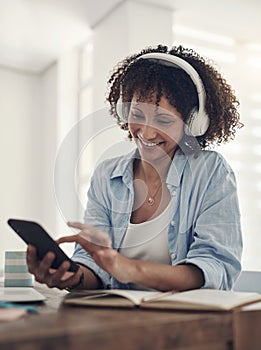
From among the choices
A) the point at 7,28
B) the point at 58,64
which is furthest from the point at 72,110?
the point at 7,28

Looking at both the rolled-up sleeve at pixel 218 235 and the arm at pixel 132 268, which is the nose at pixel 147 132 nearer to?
the rolled-up sleeve at pixel 218 235

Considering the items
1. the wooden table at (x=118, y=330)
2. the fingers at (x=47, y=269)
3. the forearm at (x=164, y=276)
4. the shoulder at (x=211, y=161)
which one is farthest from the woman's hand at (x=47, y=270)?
the shoulder at (x=211, y=161)

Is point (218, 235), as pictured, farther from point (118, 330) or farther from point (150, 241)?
point (118, 330)

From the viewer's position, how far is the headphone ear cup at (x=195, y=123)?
1.27 metres

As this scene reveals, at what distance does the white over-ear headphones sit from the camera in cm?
127

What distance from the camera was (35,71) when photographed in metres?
5.19

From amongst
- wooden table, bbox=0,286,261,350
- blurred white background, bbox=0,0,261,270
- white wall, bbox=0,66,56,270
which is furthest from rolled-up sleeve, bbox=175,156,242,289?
white wall, bbox=0,66,56,270

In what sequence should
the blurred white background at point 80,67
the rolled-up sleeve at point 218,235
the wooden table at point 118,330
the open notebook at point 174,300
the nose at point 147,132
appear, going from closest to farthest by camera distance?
1. the wooden table at point 118,330
2. the open notebook at point 174,300
3. the rolled-up sleeve at point 218,235
4. the nose at point 147,132
5. the blurred white background at point 80,67

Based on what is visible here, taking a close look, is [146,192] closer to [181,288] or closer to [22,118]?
[181,288]

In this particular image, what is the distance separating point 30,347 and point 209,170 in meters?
0.74

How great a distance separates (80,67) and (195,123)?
3631mm

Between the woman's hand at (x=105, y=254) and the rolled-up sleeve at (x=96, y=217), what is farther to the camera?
the rolled-up sleeve at (x=96, y=217)

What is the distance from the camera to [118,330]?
0.60 m

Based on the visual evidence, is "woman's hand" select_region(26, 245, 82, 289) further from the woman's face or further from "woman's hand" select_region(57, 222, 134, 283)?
the woman's face
